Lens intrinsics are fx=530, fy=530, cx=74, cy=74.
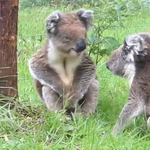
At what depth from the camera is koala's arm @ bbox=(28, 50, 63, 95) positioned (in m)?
5.52

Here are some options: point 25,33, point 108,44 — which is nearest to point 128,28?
point 25,33

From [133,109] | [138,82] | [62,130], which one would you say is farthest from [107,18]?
[62,130]

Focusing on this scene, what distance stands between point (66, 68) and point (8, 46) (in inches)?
33.1

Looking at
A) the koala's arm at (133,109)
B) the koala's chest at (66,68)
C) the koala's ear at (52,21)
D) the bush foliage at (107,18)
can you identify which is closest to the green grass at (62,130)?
the koala's arm at (133,109)

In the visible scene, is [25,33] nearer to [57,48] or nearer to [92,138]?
[57,48]

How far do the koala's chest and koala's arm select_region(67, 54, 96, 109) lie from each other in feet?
0.18

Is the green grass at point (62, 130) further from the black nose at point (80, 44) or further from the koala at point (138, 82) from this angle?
the black nose at point (80, 44)

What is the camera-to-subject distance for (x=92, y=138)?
447 cm

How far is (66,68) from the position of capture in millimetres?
5586

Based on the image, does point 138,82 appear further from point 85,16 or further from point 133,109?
point 85,16

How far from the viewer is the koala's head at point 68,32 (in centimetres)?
521

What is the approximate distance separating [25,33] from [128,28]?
2006 millimetres

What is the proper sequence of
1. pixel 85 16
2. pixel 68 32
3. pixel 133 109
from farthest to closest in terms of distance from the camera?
1. pixel 85 16
2. pixel 68 32
3. pixel 133 109

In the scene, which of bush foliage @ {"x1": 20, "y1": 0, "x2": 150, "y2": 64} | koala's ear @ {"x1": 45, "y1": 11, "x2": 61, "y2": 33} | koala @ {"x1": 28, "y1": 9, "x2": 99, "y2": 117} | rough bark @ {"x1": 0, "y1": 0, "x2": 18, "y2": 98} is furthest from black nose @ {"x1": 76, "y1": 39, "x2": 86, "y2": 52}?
bush foliage @ {"x1": 20, "y1": 0, "x2": 150, "y2": 64}
